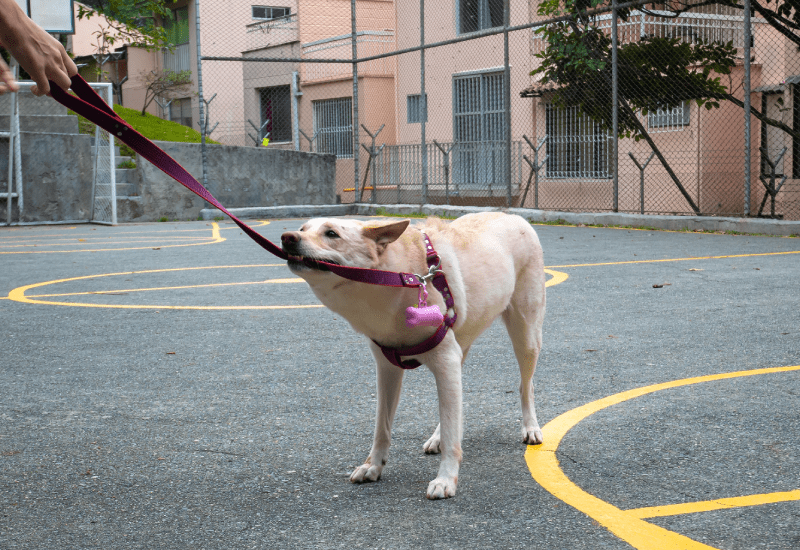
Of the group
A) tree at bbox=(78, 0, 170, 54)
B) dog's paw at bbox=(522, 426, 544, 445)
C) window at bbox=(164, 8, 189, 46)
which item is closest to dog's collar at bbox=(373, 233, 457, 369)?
dog's paw at bbox=(522, 426, 544, 445)

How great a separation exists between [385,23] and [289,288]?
929 inches

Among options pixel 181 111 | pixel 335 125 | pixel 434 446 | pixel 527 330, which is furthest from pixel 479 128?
pixel 434 446

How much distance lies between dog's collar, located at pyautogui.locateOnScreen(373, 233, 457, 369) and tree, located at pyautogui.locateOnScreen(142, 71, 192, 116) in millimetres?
32704

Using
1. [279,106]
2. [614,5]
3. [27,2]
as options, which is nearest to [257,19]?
[279,106]

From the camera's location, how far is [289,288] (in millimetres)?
8367

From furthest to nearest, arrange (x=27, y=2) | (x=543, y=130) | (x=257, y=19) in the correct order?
(x=257, y=19) → (x=543, y=130) → (x=27, y=2)

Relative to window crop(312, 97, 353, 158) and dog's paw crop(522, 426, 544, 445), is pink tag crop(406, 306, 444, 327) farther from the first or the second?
window crop(312, 97, 353, 158)

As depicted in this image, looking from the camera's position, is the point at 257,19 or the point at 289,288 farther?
the point at 257,19

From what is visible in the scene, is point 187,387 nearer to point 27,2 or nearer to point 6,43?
point 6,43

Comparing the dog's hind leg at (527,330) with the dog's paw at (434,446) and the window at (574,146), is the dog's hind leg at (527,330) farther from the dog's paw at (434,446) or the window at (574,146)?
the window at (574,146)

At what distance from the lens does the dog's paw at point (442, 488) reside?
308 cm

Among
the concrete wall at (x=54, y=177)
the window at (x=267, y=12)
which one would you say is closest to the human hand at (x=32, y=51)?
the concrete wall at (x=54, y=177)

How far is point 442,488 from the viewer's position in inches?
122

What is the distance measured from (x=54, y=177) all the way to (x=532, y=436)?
1785 centimetres
